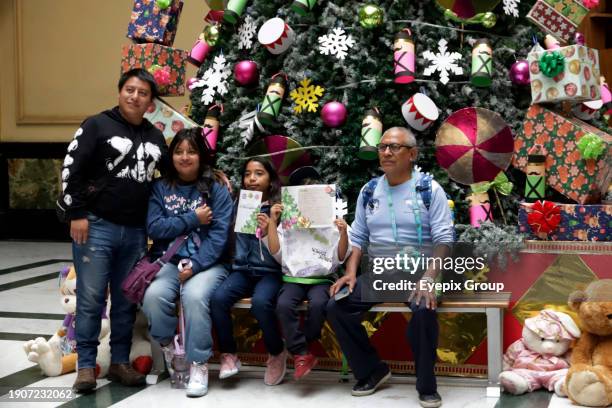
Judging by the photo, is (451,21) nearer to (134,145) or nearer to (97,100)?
(134,145)

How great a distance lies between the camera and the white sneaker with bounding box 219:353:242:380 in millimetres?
4093

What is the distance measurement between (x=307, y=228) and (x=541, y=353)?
4.33 feet

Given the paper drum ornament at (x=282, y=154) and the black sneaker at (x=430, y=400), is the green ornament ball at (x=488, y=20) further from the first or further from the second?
the black sneaker at (x=430, y=400)

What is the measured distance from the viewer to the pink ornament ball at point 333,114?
15.9 feet

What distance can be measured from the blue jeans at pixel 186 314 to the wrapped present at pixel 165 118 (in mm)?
1182

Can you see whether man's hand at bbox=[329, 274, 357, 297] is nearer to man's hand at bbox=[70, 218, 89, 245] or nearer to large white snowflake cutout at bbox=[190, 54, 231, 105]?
man's hand at bbox=[70, 218, 89, 245]

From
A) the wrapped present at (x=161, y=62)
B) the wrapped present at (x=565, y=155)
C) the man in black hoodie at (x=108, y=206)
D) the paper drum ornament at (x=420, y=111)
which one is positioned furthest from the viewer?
the wrapped present at (x=161, y=62)

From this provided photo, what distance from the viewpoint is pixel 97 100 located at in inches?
416

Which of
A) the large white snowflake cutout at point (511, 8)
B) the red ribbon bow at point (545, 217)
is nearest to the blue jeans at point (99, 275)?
the red ribbon bow at point (545, 217)

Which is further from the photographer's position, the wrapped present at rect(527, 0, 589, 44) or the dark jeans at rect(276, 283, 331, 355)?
the wrapped present at rect(527, 0, 589, 44)

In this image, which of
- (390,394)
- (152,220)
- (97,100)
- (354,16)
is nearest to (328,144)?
(354,16)

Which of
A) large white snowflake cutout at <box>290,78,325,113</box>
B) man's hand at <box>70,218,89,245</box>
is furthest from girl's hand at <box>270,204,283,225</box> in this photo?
large white snowflake cutout at <box>290,78,325,113</box>

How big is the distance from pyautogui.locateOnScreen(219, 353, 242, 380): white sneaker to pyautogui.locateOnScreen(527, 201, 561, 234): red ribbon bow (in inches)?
68.6

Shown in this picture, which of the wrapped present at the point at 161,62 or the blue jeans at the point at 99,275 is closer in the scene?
the blue jeans at the point at 99,275
